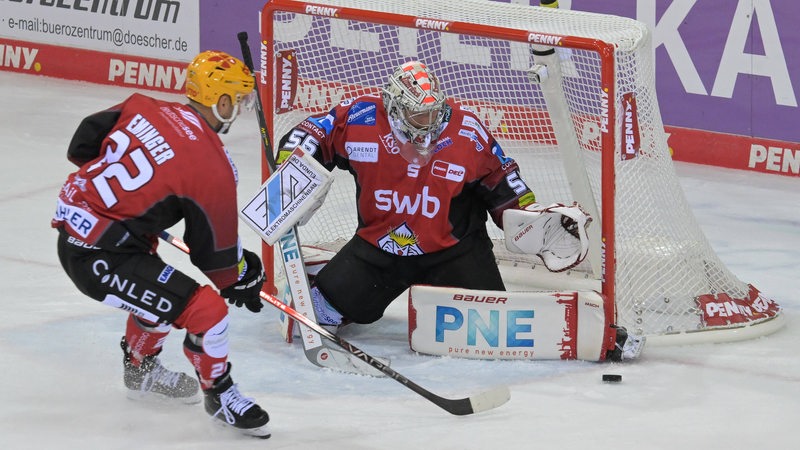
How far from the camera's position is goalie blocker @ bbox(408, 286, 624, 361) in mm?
4613

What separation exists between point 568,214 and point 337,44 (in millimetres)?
1858

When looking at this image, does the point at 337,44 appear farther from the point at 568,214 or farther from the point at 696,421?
the point at 696,421

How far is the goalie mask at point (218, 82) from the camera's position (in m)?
3.92

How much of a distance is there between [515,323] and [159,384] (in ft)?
3.77

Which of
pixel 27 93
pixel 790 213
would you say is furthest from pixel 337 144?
pixel 27 93

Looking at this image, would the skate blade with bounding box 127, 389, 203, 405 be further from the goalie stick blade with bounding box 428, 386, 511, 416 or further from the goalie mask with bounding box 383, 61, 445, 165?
the goalie mask with bounding box 383, 61, 445, 165

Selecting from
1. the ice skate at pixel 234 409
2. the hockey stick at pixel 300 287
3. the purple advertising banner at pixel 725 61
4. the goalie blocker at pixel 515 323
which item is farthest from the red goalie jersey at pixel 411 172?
the purple advertising banner at pixel 725 61

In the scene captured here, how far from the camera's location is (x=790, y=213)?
254 inches

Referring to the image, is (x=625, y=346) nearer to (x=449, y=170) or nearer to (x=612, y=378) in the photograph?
(x=612, y=378)

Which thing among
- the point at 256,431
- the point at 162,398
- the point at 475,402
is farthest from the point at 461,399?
the point at 162,398

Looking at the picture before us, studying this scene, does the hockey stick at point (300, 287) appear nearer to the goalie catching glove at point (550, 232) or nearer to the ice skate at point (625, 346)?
the goalie catching glove at point (550, 232)

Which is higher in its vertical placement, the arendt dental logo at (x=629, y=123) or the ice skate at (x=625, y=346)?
the arendt dental logo at (x=629, y=123)

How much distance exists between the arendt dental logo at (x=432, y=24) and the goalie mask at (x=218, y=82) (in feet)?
3.09

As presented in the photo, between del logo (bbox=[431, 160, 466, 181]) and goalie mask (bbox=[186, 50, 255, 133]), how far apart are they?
879 millimetres
